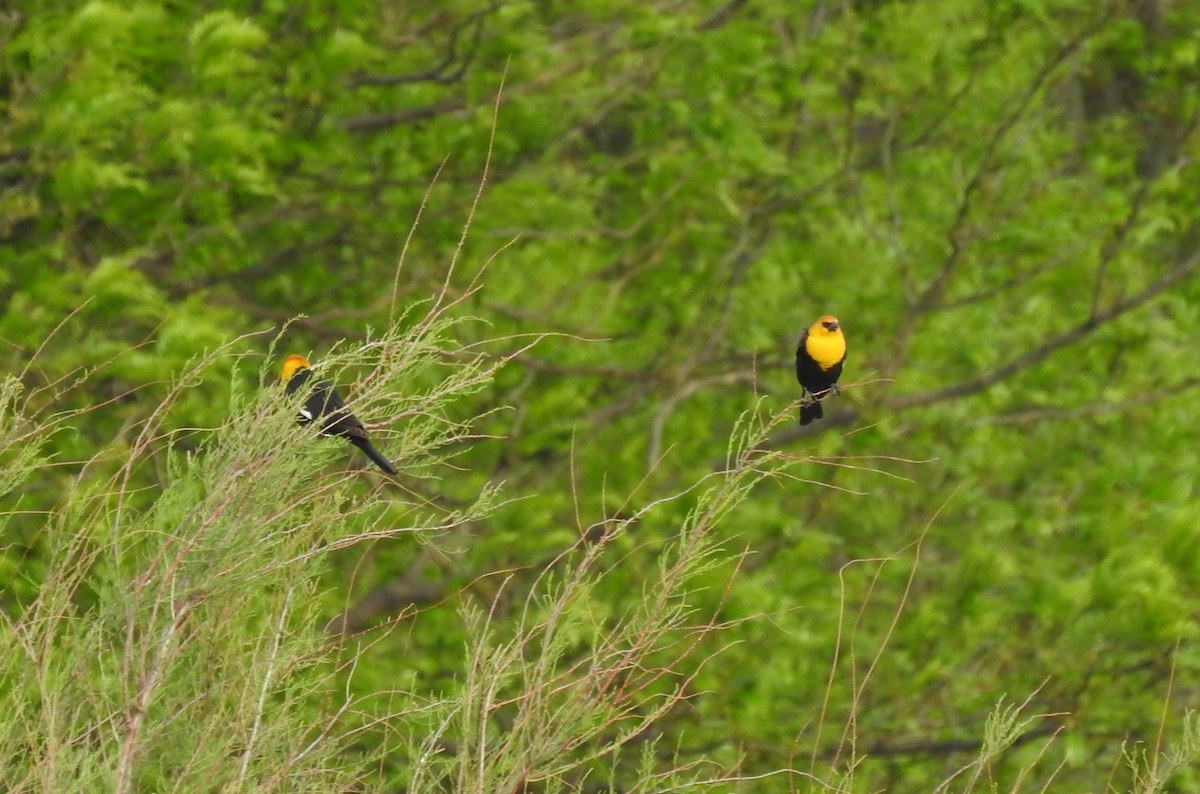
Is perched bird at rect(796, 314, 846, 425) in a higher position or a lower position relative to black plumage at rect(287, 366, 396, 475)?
lower

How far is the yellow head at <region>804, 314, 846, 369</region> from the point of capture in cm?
695

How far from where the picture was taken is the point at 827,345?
7012 mm

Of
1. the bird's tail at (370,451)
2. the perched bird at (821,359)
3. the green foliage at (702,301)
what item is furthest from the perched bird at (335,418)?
the perched bird at (821,359)

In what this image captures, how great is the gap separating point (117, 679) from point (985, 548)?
7.33m

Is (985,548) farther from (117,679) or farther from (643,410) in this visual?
(117,679)

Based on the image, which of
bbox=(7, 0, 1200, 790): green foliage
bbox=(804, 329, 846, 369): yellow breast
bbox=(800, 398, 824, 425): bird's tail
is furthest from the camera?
bbox=(7, 0, 1200, 790): green foliage

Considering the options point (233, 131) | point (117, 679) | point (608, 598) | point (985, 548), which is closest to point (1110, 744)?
point (985, 548)

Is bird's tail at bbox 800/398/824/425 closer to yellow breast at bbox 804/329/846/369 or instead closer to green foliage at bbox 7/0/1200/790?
yellow breast at bbox 804/329/846/369

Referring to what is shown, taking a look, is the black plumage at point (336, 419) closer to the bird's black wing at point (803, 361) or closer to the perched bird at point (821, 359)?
the perched bird at point (821, 359)

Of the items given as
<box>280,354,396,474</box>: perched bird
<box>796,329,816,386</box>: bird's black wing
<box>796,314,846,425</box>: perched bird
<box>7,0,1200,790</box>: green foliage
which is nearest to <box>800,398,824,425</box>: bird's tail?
<box>796,314,846,425</box>: perched bird

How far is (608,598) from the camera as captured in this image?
10102 millimetres

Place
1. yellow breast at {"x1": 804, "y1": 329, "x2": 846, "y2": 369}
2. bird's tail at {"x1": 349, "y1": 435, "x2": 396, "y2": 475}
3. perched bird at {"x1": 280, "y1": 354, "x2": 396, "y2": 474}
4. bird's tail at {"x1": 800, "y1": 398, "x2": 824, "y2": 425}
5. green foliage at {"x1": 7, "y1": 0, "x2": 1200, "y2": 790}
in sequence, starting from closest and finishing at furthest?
1. perched bird at {"x1": 280, "y1": 354, "x2": 396, "y2": 474}
2. bird's tail at {"x1": 349, "y1": 435, "x2": 396, "y2": 475}
3. bird's tail at {"x1": 800, "y1": 398, "x2": 824, "y2": 425}
4. yellow breast at {"x1": 804, "y1": 329, "x2": 846, "y2": 369}
5. green foliage at {"x1": 7, "y1": 0, "x2": 1200, "y2": 790}

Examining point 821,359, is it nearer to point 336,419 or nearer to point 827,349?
point 827,349

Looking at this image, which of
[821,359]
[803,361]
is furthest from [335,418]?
[803,361]
